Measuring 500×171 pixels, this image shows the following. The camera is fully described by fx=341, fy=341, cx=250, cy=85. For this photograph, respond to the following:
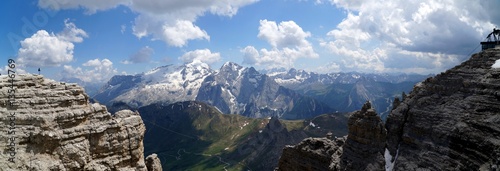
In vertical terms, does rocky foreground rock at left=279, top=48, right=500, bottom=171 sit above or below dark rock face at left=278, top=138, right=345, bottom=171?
above

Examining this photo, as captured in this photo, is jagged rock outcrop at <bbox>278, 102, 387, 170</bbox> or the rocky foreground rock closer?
the rocky foreground rock

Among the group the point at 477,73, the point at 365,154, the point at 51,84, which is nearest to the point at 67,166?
the point at 51,84

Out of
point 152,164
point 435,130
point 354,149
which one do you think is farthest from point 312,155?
point 152,164

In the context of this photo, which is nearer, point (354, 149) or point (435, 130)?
point (435, 130)

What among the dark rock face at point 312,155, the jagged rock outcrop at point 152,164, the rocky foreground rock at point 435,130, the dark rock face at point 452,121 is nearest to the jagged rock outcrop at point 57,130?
the jagged rock outcrop at point 152,164

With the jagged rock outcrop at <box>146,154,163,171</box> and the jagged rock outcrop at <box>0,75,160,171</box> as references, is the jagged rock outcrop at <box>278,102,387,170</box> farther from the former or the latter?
the jagged rock outcrop at <box>0,75,160,171</box>

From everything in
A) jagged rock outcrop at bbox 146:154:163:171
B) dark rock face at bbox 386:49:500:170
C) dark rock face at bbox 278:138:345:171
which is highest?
dark rock face at bbox 386:49:500:170

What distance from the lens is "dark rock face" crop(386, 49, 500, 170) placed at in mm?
44750

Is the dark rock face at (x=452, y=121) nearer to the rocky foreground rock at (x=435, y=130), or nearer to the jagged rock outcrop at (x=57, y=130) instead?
the rocky foreground rock at (x=435, y=130)

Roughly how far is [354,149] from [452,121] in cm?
1621

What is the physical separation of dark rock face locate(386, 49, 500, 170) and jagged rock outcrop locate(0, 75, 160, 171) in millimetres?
41694

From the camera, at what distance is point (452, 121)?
166 ft

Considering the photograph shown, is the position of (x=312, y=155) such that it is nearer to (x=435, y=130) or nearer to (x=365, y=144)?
(x=365, y=144)

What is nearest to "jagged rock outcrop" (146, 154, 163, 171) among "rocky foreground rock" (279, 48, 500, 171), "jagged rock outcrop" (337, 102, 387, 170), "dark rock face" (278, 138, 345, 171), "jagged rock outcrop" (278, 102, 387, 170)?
"jagged rock outcrop" (278, 102, 387, 170)
